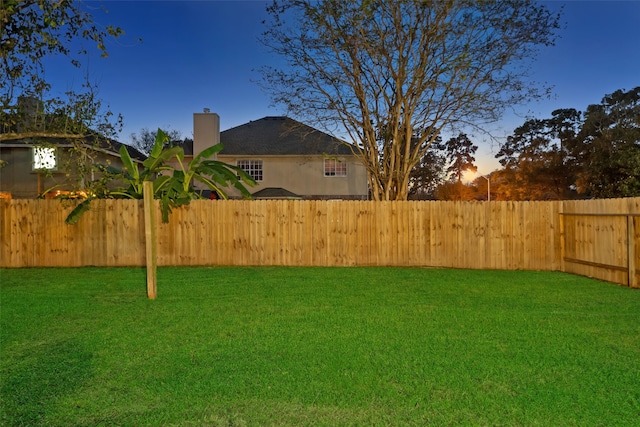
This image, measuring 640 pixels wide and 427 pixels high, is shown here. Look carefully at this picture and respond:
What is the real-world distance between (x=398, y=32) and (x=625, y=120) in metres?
20.9

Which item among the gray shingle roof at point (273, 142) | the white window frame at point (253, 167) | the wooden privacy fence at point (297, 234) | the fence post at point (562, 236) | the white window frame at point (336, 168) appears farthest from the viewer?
the white window frame at point (253, 167)

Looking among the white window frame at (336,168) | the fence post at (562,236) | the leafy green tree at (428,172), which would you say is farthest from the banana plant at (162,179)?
the leafy green tree at (428,172)

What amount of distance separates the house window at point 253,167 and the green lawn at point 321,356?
16.4 meters

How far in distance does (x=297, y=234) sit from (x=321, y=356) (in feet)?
23.9

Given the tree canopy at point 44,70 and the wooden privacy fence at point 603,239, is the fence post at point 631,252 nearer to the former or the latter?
the wooden privacy fence at point 603,239

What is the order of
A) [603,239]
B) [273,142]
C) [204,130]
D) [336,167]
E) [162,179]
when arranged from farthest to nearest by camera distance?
[273,142] → [336,167] → [204,130] → [162,179] → [603,239]

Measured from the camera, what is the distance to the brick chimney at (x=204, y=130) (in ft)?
75.6

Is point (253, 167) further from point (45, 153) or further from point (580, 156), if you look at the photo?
point (580, 156)

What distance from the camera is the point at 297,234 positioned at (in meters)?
11.8

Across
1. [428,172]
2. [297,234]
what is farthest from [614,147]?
[297,234]

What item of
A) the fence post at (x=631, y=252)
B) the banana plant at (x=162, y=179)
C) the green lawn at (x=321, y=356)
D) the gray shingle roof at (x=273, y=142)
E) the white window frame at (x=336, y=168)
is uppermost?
the gray shingle roof at (x=273, y=142)

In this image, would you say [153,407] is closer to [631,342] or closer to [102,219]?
[631,342]

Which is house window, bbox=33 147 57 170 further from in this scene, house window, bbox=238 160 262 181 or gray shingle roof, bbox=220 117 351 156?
gray shingle roof, bbox=220 117 351 156

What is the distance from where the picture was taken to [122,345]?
5.05 m
